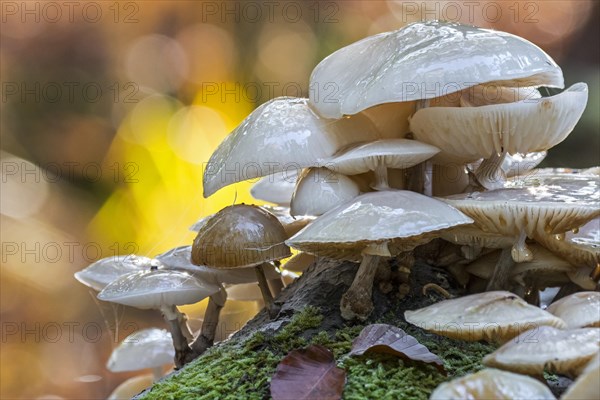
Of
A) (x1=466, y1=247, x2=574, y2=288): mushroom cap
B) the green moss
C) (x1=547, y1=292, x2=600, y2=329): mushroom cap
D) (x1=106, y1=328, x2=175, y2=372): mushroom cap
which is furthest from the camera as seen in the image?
(x1=106, y1=328, x2=175, y2=372): mushroom cap

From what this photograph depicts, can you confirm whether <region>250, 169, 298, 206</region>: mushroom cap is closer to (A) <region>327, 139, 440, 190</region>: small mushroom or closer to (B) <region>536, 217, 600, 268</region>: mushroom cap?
(A) <region>327, 139, 440, 190</region>: small mushroom

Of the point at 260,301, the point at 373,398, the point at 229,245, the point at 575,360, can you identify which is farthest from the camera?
the point at 260,301

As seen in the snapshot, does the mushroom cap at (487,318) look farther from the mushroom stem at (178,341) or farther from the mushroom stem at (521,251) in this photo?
the mushroom stem at (178,341)

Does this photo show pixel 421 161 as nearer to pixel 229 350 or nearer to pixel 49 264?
pixel 229 350

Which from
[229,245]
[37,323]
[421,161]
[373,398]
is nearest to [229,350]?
[229,245]

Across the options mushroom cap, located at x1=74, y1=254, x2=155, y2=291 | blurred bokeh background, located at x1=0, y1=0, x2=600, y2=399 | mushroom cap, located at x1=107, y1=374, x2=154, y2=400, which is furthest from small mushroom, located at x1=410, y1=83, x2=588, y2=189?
blurred bokeh background, located at x1=0, y1=0, x2=600, y2=399

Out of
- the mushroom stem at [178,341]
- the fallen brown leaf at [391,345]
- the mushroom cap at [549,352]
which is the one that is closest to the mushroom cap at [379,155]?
the fallen brown leaf at [391,345]
